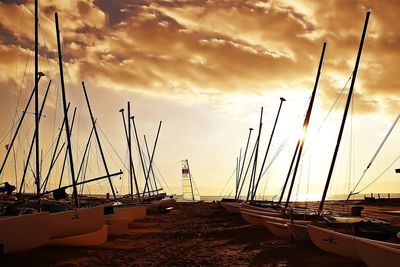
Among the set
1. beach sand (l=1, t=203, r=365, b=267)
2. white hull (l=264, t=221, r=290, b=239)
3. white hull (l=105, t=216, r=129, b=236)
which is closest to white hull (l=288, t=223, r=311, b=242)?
beach sand (l=1, t=203, r=365, b=267)

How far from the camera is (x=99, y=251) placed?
18125mm

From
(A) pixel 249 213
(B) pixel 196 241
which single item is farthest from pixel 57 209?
(A) pixel 249 213

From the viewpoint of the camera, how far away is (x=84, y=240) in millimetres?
19125

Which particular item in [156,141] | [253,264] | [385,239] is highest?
[156,141]

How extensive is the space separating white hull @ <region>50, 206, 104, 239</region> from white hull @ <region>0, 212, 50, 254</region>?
170cm

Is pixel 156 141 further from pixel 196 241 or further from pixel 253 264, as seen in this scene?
pixel 253 264

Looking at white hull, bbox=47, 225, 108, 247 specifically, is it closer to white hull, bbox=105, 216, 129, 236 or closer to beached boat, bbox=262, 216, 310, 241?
white hull, bbox=105, 216, 129, 236

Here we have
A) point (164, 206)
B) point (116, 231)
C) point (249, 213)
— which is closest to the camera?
point (116, 231)

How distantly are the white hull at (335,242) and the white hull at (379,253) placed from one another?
2.18 m

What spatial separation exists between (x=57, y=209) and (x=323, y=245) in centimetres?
1395

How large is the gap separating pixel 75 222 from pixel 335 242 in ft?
38.2

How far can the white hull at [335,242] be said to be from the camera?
47.8 feet

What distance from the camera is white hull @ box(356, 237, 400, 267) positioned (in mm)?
10219

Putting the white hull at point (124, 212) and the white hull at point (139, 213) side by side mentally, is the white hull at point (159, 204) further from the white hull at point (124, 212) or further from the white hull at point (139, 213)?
the white hull at point (124, 212)
